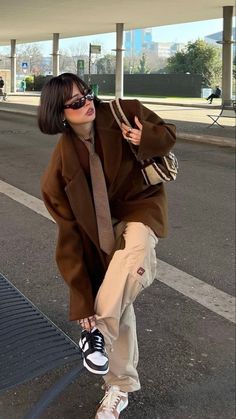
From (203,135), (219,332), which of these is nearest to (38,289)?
(219,332)

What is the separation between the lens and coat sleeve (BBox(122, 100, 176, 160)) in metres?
2.36

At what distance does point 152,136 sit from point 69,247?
60 centimetres

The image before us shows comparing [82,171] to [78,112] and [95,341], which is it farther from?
[95,341]

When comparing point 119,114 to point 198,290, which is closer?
point 119,114

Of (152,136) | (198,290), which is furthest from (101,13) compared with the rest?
(152,136)

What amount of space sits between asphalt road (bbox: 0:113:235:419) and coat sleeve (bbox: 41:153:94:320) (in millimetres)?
717

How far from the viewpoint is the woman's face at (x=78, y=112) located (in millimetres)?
2361

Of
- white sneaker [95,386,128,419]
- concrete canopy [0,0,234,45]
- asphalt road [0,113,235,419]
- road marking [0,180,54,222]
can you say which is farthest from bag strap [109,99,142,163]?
concrete canopy [0,0,234,45]

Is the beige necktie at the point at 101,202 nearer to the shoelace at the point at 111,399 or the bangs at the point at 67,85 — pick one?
the bangs at the point at 67,85

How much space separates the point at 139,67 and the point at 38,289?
9376 centimetres

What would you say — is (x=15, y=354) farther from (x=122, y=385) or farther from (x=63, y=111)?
(x=63, y=111)

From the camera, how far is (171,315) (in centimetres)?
399

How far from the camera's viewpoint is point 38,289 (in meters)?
4.38

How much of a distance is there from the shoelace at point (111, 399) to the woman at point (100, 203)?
0.24 meters
